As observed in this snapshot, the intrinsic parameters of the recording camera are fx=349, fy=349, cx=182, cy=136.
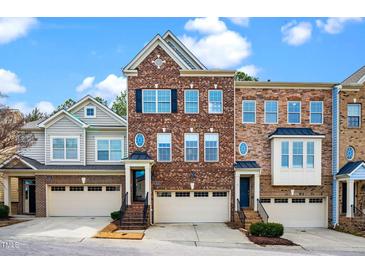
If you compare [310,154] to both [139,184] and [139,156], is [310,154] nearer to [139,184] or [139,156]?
[139,156]

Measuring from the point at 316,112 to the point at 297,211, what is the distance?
18.8ft

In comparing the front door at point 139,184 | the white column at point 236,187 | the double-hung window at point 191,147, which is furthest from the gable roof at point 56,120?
the white column at point 236,187

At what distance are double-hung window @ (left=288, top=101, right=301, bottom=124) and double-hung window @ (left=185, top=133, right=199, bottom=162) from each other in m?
5.44

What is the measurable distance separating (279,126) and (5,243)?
47.9ft

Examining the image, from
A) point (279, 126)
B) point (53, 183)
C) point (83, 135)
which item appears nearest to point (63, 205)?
point (53, 183)

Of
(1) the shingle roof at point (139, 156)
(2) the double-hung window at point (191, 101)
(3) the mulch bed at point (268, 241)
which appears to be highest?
(2) the double-hung window at point (191, 101)

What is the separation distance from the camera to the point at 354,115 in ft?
65.0

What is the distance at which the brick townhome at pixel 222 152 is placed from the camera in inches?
757

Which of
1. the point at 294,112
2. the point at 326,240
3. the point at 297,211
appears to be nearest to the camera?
the point at 326,240

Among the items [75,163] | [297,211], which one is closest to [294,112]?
[297,211]

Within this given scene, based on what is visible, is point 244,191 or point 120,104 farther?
point 120,104

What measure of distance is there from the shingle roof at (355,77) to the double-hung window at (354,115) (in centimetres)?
140

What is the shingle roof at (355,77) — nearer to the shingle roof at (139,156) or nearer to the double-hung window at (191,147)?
the double-hung window at (191,147)
